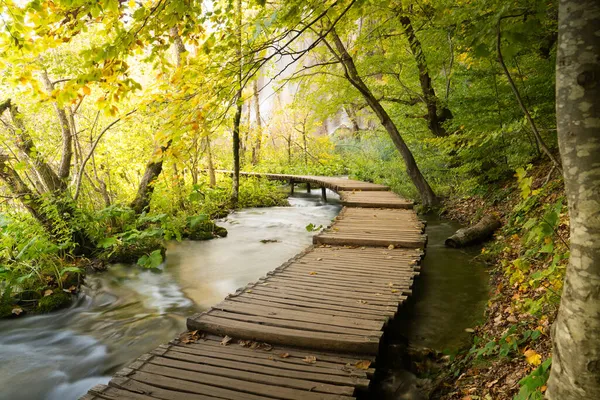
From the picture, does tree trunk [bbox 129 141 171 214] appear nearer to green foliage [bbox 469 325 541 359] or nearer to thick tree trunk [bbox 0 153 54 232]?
thick tree trunk [bbox 0 153 54 232]

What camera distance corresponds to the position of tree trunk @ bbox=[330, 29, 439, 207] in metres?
10.7

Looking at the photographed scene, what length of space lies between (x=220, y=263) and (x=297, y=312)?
4712 mm

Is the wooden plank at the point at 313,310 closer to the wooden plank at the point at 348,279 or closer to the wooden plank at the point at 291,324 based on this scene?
the wooden plank at the point at 291,324

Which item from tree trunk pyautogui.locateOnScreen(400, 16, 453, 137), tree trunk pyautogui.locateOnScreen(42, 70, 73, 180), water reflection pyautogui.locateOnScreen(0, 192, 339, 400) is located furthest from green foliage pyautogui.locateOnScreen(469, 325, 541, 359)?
tree trunk pyautogui.locateOnScreen(42, 70, 73, 180)

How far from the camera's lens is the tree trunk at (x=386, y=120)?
10680mm

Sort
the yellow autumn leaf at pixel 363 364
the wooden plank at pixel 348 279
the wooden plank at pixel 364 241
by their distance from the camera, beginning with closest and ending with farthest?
1. the yellow autumn leaf at pixel 363 364
2. the wooden plank at pixel 348 279
3. the wooden plank at pixel 364 241

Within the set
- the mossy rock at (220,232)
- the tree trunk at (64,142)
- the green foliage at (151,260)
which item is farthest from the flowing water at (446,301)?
the tree trunk at (64,142)

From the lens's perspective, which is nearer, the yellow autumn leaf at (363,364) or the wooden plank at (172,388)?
the wooden plank at (172,388)

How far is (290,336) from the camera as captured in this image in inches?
146

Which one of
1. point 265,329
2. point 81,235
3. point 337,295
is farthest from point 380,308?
point 81,235

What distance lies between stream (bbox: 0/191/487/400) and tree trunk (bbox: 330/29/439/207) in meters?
2.57

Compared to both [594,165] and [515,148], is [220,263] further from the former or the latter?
[594,165]

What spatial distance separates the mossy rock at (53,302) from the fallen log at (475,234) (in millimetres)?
7180

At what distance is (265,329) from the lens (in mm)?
3826
